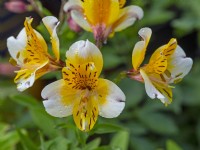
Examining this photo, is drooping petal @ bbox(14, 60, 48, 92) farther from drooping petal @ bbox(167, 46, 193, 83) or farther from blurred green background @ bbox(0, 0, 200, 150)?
blurred green background @ bbox(0, 0, 200, 150)

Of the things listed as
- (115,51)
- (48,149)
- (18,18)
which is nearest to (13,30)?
(18,18)

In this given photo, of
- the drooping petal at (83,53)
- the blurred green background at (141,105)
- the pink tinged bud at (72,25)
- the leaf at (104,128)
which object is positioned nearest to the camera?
the drooping petal at (83,53)

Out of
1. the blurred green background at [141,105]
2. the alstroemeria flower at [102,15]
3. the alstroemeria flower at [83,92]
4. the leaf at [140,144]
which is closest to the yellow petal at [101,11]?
the alstroemeria flower at [102,15]

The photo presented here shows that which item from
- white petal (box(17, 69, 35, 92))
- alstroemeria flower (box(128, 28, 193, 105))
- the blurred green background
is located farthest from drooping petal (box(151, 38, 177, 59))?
the blurred green background

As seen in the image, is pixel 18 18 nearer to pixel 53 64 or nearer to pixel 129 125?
pixel 129 125

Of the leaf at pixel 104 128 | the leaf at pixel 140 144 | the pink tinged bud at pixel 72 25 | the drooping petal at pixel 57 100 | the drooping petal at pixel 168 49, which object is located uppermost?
the drooping petal at pixel 168 49

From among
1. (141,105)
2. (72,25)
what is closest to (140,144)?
(141,105)

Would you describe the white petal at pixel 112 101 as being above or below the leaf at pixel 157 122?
above

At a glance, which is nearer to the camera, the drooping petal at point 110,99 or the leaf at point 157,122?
the drooping petal at point 110,99

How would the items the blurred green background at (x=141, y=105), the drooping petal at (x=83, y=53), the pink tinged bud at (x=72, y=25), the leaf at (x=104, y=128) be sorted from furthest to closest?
the blurred green background at (x=141, y=105), the pink tinged bud at (x=72, y=25), the leaf at (x=104, y=128), the drooping petal at (x=83, y=53)

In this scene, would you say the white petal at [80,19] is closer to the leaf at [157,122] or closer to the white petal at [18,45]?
the white petal at [18,45]
